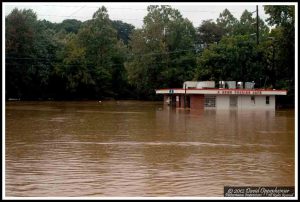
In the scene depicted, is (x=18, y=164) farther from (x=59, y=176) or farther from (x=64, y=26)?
(x=64, y=26)

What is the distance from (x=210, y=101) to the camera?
51188mm

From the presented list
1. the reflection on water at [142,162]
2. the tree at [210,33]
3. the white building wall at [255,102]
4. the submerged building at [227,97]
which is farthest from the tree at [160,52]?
the reflection on water at [142,162]

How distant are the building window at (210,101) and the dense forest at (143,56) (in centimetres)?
960

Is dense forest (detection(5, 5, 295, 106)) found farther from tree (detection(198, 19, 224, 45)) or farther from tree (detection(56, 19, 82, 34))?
tree (detection(56, 19, 82, 34))

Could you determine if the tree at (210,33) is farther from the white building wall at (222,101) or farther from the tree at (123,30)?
the white building wall at (222,101)

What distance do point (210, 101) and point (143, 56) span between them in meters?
23.9

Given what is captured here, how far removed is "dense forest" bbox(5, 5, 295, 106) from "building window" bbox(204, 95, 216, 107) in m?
Result: 9.60

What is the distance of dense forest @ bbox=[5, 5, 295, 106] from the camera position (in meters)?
60.1

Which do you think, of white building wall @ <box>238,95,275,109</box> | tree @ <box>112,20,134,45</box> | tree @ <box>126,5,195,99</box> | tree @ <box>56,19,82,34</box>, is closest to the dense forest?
tree @ <box>126,5,195,99</box>

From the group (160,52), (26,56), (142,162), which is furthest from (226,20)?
(142,162)

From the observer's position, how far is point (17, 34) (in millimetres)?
71875

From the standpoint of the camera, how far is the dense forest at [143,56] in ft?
197

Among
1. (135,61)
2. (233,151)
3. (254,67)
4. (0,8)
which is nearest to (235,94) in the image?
(254,67)

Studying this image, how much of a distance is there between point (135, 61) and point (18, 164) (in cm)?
6050
